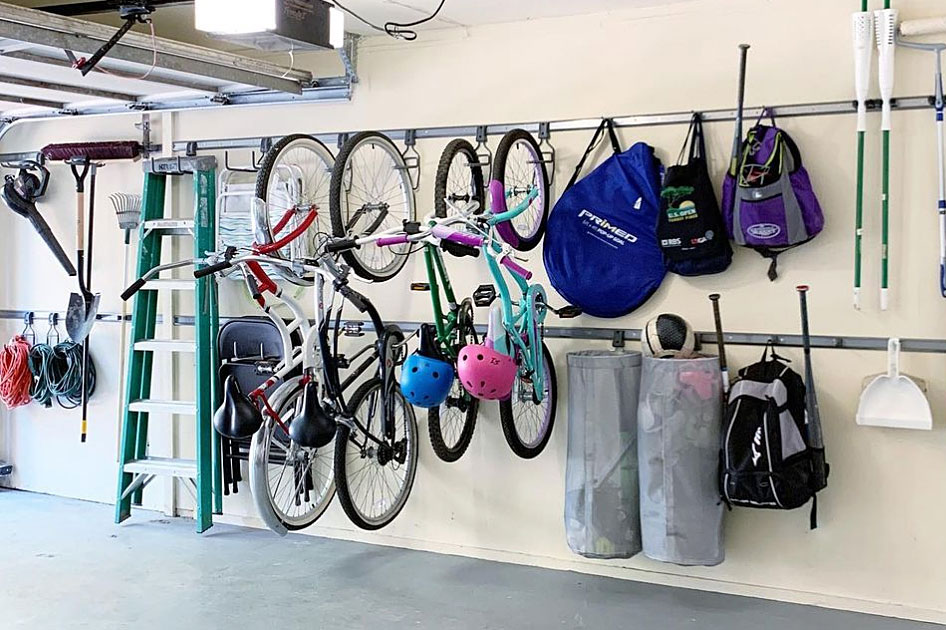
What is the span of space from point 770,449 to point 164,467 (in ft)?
9.91

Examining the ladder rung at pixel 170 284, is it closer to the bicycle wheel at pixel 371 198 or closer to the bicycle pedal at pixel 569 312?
the bicycle wheel at pixel 371 198

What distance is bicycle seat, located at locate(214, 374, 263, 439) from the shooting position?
398 centimetres

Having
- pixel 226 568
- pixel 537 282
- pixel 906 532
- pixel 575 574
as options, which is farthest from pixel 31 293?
pixel 906 532

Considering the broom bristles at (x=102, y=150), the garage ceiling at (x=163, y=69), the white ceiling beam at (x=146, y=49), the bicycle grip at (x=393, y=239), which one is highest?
the garage ceiling at (x=163, y=69)

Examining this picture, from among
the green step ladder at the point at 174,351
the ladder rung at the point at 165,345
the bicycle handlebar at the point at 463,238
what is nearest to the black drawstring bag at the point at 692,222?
the bicycle handlebar at the point at 463,238

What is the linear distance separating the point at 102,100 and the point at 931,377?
4364 millimetres

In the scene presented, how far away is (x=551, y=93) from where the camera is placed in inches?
167

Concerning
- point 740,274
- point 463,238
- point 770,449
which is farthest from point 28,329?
point 770,449

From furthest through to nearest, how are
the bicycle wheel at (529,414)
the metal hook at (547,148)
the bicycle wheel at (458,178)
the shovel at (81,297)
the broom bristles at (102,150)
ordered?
the shovel at (81,297) → the broom bristles at (102,150) → the metal hook at (547,148) → the bicycle wheel at (529,414) → the bicycle wheel at (458,178)

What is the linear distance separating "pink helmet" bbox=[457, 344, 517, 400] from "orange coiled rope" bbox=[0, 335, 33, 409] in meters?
3.09

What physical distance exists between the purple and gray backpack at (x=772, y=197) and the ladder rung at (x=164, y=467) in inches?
115

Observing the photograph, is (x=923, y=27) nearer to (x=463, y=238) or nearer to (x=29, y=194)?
(x=463, y=238)

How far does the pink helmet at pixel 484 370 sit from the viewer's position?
357 centimetres

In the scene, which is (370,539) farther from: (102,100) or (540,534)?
(102,100)
